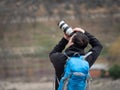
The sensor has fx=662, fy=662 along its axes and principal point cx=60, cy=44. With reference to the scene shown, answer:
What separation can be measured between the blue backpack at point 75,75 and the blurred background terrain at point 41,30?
2206 cm

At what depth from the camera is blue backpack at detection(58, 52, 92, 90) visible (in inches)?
264

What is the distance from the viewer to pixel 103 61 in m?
32.7

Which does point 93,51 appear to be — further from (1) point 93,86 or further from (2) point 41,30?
(2) point 41,30

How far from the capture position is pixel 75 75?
263 inches

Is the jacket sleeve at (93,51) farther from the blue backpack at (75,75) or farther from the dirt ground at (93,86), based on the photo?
the dirt ground at (93,86)

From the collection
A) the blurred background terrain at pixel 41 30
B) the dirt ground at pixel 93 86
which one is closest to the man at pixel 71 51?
the dirt ground at pixel 93 86

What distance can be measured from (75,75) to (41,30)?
32.3 meters

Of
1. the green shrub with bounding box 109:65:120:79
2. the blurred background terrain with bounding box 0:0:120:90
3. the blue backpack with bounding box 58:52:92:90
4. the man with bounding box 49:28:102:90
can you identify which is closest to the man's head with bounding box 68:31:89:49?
the man with bounding box 49:28:102:90

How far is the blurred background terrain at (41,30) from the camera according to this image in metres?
32.8

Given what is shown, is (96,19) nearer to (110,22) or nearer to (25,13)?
(110,22)

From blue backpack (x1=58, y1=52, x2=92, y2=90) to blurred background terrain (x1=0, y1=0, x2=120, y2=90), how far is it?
2206 cm

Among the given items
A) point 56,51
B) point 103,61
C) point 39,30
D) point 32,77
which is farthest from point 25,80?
point 56,51

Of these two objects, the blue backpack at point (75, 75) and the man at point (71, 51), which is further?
the man at point (71, 51)

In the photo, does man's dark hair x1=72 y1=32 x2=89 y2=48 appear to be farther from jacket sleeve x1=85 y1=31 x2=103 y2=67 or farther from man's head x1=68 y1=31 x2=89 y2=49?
jacket sleeve x1=85 y1=31 x2=103 y2=67
